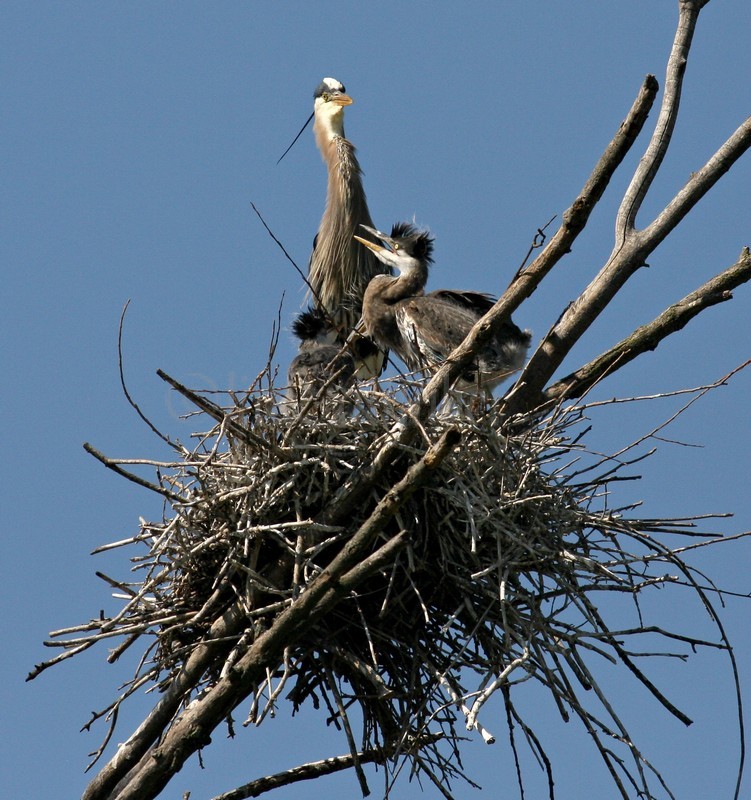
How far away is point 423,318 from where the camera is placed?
17.3 ft

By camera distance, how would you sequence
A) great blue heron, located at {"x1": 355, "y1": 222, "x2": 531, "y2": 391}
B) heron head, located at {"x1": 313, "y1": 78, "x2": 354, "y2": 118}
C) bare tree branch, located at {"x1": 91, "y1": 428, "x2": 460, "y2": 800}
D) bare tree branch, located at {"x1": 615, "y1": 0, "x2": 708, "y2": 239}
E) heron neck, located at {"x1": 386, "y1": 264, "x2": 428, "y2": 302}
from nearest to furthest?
bare tree branch, located at {"x1": 91, "y1": 428, "x2": 460, "y2": 800} < bare tree branch, located at {"x1": 615, "y1": 0, "x2": 708, "y2": 239} < great blue heron, located at {"x1": 355, "y1": 222, "x2": 531, "y2": 391} < heron neck, located at {"x1": 386, "y1": 264, "x2": 428, "y2": 302} < heron head, located at {"x1": 313, "y1": 78, "x2": 354, "y2": 118}

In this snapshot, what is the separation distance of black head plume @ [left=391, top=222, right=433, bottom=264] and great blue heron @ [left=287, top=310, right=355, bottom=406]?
1.71ft

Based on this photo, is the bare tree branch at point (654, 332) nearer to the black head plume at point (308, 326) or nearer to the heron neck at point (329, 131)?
the black head plume at point (308, 326)

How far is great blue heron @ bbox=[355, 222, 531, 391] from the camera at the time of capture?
505cm

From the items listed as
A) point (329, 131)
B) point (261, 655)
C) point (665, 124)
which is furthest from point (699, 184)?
point (329, 131)

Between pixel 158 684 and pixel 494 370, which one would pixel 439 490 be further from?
pixel 494 370

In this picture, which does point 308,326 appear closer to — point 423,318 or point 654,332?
point 423,318

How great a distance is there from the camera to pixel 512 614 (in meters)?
3.68

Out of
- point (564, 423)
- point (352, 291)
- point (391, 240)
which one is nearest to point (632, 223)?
point (564, 423)

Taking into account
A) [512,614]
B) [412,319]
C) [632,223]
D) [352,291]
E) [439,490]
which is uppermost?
[352,291]

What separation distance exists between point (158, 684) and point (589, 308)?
1.83 metres

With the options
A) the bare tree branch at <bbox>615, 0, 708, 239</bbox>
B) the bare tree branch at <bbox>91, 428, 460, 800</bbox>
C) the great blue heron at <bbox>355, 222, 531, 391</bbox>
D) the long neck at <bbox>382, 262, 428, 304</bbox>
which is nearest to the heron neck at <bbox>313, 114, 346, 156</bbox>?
the great blue heron at <bbox>355, 222, 531, 391</bbox>

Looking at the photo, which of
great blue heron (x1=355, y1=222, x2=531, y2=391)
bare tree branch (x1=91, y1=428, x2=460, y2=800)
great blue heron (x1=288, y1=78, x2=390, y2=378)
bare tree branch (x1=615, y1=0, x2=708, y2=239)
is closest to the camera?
bare tree branch (x1=91, y1=428, x2=460, y2=800)

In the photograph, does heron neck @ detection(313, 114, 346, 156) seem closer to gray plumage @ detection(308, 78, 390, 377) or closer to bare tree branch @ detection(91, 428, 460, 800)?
gray plumage @ detection(308, 78, 390, 377)
